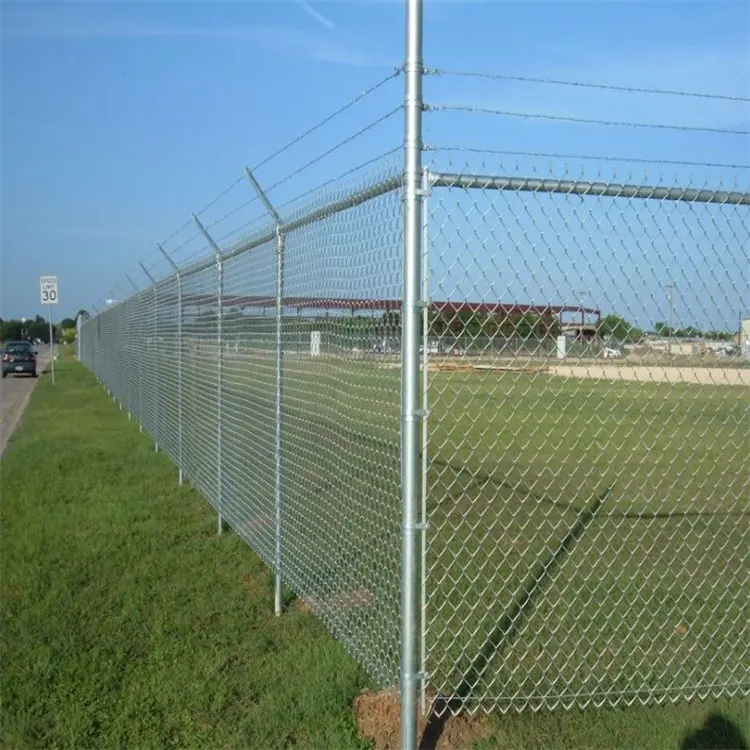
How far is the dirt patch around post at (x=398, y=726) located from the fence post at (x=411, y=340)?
41 centimetres

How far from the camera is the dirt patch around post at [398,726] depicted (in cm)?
365

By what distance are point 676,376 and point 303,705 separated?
232 cm

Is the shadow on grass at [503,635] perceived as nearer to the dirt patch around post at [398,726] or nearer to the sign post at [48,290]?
the dirt patch around post at [398,726]

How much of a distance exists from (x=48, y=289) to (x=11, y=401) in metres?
4.06

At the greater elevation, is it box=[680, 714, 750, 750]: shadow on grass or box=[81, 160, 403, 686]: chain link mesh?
box=[81, 160, 403, 686]: chain link mesh

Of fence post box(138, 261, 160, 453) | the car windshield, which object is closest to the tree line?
the car windshield

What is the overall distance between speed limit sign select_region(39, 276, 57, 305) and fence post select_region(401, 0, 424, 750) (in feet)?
77.0

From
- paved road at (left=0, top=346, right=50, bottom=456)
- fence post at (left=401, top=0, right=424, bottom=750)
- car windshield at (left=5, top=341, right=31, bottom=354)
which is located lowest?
paved road at (left=0, top=346, right=50, bottom=456)

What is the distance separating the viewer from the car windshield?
34.6 metres

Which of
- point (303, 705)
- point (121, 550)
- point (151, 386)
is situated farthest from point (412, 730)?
point (151, 386)

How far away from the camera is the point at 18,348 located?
35031mm

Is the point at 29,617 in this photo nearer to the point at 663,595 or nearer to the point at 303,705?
the point at 303,705

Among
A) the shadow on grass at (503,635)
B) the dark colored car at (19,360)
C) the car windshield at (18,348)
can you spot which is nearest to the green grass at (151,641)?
the shadow on grass at (503,635)

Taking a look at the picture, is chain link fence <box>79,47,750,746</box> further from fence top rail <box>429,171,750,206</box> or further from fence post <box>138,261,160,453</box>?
fence post <box>138,261,160,453</box>
